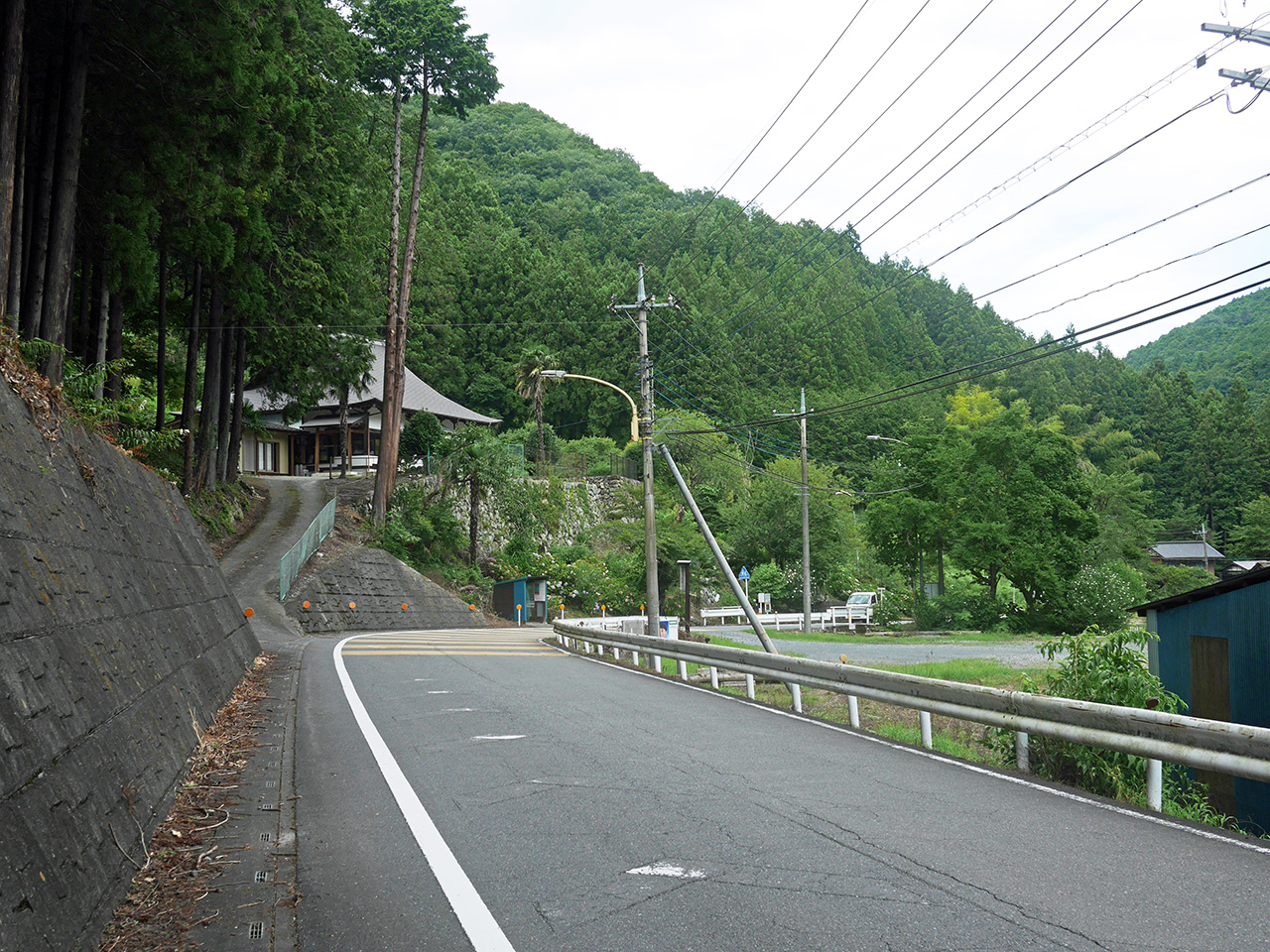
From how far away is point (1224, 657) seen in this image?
1280 centimetres

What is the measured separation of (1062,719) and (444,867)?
5.30 meters

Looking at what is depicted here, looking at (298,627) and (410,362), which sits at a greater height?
(410,362)

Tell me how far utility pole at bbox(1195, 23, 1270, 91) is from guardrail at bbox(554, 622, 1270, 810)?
7351 mm

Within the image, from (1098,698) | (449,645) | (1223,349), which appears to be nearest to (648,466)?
(449,645)

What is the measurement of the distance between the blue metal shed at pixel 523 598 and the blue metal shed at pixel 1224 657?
1086 inches

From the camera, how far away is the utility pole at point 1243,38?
10.8 meters

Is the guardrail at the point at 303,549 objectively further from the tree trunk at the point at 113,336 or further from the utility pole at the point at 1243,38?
the utility pole at the point at 1243,38

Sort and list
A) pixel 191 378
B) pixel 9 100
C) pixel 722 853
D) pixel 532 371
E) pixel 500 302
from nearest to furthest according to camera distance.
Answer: pixel 722 853, pixel 9 100, pixel 191 378, pixel 532 371, pixel 500 302

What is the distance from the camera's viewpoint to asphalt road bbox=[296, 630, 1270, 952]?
4.35m

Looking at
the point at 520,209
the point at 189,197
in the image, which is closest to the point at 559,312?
the point at 520,209

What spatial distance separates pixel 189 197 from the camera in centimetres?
1738

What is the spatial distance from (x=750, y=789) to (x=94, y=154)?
15.9 meters

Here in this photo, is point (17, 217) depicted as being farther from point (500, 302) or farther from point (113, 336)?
point (500, 302)

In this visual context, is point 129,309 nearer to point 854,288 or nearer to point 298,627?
point 298,627
